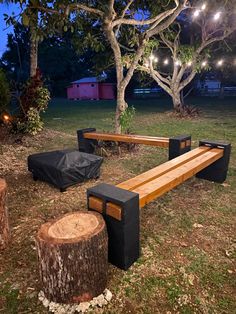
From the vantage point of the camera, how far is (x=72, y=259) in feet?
6.41

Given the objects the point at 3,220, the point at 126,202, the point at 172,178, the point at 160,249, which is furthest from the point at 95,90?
the point at 126,202

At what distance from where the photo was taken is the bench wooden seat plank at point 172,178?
268 centimetres

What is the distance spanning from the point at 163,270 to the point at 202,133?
7.55 meters

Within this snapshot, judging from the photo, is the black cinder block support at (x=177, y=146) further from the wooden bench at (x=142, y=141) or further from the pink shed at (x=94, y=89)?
the pink shed at (x=94, y=89)

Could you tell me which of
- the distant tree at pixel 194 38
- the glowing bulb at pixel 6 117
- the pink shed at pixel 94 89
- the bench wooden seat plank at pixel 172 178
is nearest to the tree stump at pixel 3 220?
the bench wooden seat plank at pixel 172 178

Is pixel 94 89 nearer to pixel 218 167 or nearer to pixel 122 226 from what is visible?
pixel 218 167

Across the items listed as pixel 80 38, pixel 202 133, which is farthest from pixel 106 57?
pixel 202 133

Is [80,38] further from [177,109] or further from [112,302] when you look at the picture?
[112,302]

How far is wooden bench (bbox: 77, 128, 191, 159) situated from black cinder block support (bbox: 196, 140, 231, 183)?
1.39 feet

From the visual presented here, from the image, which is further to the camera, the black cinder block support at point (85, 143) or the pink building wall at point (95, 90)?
the pink building wall at point (95, 90)

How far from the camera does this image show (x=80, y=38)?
9812 mm

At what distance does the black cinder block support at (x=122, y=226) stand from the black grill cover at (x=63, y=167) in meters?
1.92

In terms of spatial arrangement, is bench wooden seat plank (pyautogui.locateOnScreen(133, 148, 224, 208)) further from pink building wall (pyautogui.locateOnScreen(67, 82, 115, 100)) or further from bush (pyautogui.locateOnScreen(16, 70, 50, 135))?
pink building wall (pyautogui.locateOnScreen(67, 82, 115, 100))

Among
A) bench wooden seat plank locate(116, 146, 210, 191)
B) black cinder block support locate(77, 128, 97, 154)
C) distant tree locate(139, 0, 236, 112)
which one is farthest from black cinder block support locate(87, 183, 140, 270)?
distant tree locate(139, 0, 236, 112)
